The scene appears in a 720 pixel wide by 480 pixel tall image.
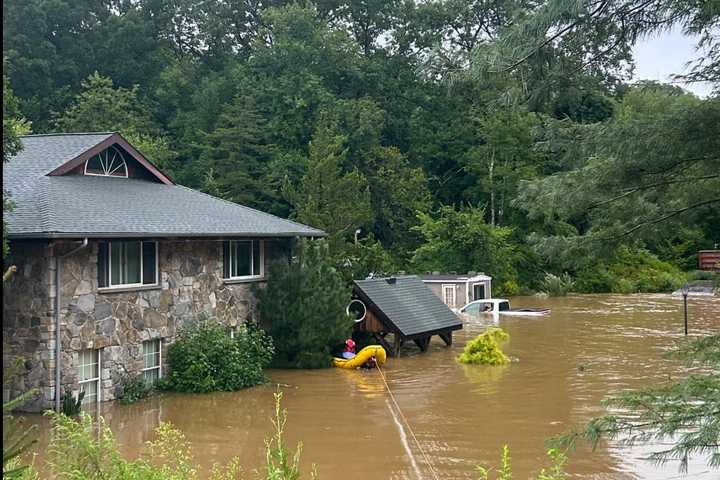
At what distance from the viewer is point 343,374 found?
20953 millimetres

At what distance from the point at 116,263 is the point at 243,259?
4567 mm

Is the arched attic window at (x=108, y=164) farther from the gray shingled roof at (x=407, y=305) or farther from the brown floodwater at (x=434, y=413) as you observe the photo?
the gray shingled roof at (x=407, y=305)

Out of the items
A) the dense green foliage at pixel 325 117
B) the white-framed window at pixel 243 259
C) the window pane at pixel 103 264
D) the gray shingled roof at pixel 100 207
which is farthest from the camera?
the dense green foliage at pixel 325 117

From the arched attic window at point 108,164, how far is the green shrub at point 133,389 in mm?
5179

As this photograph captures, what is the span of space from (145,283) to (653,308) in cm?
2585

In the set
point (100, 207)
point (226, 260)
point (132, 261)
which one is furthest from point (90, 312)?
point (226, 260)

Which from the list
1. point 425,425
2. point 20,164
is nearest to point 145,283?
point 20,164

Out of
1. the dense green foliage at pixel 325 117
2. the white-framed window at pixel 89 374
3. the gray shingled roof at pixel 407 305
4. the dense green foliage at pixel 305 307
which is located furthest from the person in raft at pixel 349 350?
the white-framed window at pixel 89 374

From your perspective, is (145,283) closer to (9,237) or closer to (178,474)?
(9,237)

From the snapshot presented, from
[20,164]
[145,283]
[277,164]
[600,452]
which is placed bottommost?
[600,452]

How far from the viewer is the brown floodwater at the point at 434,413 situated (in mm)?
13211

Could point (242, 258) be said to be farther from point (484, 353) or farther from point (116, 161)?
point (484, 353)

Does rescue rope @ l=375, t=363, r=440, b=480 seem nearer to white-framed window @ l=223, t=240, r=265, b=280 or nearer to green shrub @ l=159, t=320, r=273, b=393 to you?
green shrub @ l=159, t=320, r=273, b=393

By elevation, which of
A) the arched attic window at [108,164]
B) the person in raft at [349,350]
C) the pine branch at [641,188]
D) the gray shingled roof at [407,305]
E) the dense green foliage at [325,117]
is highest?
the dense green foliage at [325,117]
